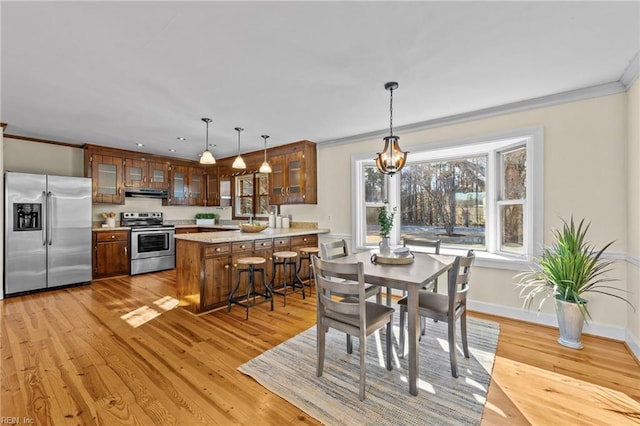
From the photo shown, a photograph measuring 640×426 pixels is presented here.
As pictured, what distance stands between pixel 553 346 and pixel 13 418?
4140 mm

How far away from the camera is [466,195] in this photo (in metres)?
4.00

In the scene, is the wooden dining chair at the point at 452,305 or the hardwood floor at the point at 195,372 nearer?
the hardwood floor at the point at 195,372

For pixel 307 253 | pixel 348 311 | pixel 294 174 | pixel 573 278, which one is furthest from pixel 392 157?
pixel 294 174

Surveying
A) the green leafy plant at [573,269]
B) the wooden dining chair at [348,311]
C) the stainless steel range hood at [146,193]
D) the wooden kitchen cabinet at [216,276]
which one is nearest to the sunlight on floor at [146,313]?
the wooden kitchen cabinet at [216,276]

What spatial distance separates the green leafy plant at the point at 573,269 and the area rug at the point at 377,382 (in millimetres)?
774

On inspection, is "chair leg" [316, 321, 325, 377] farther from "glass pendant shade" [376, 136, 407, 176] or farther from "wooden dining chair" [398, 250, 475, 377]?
"glass pendant shade" [376, 136, 407, 176]

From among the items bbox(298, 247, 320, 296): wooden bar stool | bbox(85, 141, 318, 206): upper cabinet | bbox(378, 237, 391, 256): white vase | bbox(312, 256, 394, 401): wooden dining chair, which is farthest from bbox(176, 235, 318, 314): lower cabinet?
bbox(378, 237, 391, 256): white vase

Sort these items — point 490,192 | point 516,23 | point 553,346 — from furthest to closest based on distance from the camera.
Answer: point 490,192 → point 553,346 → point 516,23

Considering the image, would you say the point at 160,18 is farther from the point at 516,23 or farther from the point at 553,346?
the point at 553,346

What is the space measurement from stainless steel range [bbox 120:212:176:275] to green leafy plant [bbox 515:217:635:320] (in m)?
6.01

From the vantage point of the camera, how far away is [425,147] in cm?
387

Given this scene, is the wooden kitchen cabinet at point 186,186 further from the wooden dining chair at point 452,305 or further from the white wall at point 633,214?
the white wall at point 633,214

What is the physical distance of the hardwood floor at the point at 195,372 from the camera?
176cm

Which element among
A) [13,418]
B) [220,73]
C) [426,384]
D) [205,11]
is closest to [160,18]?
[205,11]
